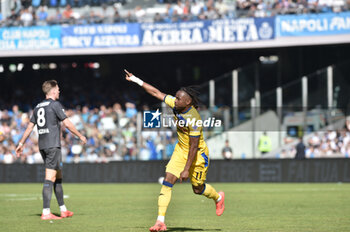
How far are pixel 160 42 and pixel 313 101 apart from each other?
325 inches

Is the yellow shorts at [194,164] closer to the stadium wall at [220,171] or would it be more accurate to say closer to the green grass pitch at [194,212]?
the green grass pitch at [194,212]

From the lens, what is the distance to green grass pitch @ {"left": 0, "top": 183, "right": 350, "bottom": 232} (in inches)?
411

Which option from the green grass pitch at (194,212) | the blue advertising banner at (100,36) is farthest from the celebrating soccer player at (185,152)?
the blue advertising banner at (100,36)

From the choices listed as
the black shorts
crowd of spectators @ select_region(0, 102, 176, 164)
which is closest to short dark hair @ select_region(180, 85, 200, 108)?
the black shorts

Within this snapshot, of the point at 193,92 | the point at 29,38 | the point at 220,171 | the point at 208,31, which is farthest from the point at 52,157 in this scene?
the point at 29,38

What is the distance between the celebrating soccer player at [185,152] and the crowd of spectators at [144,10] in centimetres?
2087

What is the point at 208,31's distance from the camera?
101ft

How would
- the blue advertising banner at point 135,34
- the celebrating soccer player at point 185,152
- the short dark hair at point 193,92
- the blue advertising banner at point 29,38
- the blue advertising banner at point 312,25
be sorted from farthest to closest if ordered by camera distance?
the blue advertising banner at point 29,38 → the blue advertising banner at point 135,34 → the blue advertising banner at point 312,25 → the short dark hair at point 193,92 → the celebrating soccer player at point 185,152

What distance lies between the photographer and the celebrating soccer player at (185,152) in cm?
945

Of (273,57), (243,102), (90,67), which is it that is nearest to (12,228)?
(243,102)

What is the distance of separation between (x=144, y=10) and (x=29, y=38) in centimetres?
540

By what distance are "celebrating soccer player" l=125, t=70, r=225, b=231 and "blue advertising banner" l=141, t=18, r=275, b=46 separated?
67.9 ft

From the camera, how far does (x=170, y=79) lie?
3741cm

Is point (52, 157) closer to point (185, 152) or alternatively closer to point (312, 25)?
point (185, 152)
